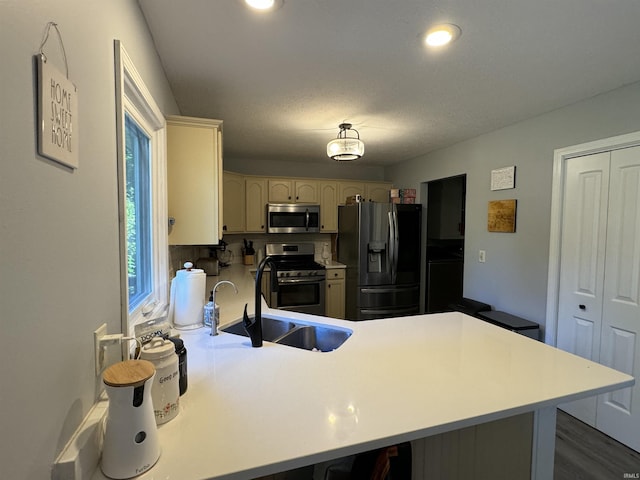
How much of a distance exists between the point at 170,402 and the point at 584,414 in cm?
293

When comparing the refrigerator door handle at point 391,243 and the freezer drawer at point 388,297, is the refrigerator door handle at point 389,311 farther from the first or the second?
the refrigerator door handle at point 391,243

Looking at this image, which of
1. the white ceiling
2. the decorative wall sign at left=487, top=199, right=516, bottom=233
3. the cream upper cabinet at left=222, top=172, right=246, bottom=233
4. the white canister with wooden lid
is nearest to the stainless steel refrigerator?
the decorative wall sign at left=487, top=199, right=516, bottom=233

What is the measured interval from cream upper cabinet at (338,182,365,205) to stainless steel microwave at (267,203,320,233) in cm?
40

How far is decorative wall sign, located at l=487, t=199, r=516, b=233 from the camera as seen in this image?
2803 millimetres

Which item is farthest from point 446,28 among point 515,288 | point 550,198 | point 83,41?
point 515,288

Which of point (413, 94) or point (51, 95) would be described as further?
point (413, 94)

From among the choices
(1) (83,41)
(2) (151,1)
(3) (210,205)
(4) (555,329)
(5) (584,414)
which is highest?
(2) (151,1)

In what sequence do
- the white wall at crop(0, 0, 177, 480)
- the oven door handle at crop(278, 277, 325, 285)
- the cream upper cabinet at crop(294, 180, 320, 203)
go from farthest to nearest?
the cream upper cabinet at crop(294, 180, 320, 203) → the oven door handle at crop(278, 277, 325, 285) → the white wall at crop(0, 0, 177, 480)

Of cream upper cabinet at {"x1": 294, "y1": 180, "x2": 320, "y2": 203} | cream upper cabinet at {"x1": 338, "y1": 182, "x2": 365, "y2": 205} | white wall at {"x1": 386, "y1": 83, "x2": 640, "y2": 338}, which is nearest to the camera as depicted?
white wall at {"x1": 386, "y1": 83, "x2": 640, "y2": 338}

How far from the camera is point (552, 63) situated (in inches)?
70.3

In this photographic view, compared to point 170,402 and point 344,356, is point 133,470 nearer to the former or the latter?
point 170,402

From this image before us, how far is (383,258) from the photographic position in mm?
3939

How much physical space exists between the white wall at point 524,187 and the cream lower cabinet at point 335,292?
1.54 meters

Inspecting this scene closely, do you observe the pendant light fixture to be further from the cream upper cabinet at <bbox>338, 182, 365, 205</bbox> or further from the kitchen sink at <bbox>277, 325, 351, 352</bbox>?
the cream upper cabinet at <bbox>338, 182, 365, 205</bbox>
